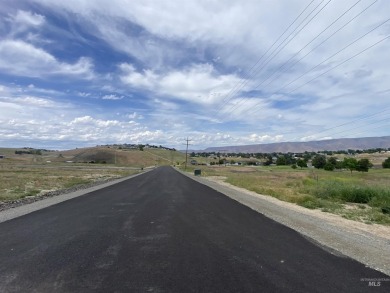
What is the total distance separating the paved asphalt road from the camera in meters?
6.18

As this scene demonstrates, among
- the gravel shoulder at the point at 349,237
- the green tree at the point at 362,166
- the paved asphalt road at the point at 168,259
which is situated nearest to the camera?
the paved asphalt road at the point at 168,259

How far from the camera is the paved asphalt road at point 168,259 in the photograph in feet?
20.3

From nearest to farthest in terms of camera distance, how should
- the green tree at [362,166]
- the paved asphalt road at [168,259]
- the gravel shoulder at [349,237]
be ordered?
the paved asphalt road at [168,259] → the gravel shoulder at [349,237] → the green tree at [362,166]

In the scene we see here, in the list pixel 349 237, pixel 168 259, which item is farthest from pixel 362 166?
pixel 168 259

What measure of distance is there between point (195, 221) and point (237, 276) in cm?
639

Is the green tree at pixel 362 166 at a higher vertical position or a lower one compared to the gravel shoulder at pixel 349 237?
higher

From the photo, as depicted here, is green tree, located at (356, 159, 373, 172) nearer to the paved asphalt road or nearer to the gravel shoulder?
the gravel shoulder

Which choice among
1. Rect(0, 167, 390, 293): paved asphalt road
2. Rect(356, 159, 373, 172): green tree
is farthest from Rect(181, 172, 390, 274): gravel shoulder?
Rect(356, 159, 373, 172): green tree

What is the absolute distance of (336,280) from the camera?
21.5 feet

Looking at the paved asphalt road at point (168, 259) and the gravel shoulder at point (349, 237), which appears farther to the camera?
the gravel shoulder at point (349, 237)

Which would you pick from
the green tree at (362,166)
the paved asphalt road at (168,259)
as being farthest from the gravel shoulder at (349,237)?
the green tree at (362,166)

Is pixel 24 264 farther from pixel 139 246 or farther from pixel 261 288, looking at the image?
pixel 261 288

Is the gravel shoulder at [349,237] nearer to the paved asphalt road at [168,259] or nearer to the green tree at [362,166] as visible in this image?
the paved asphalt road at [168,259]

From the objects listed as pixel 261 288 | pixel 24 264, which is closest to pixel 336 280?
pixel 261 288
